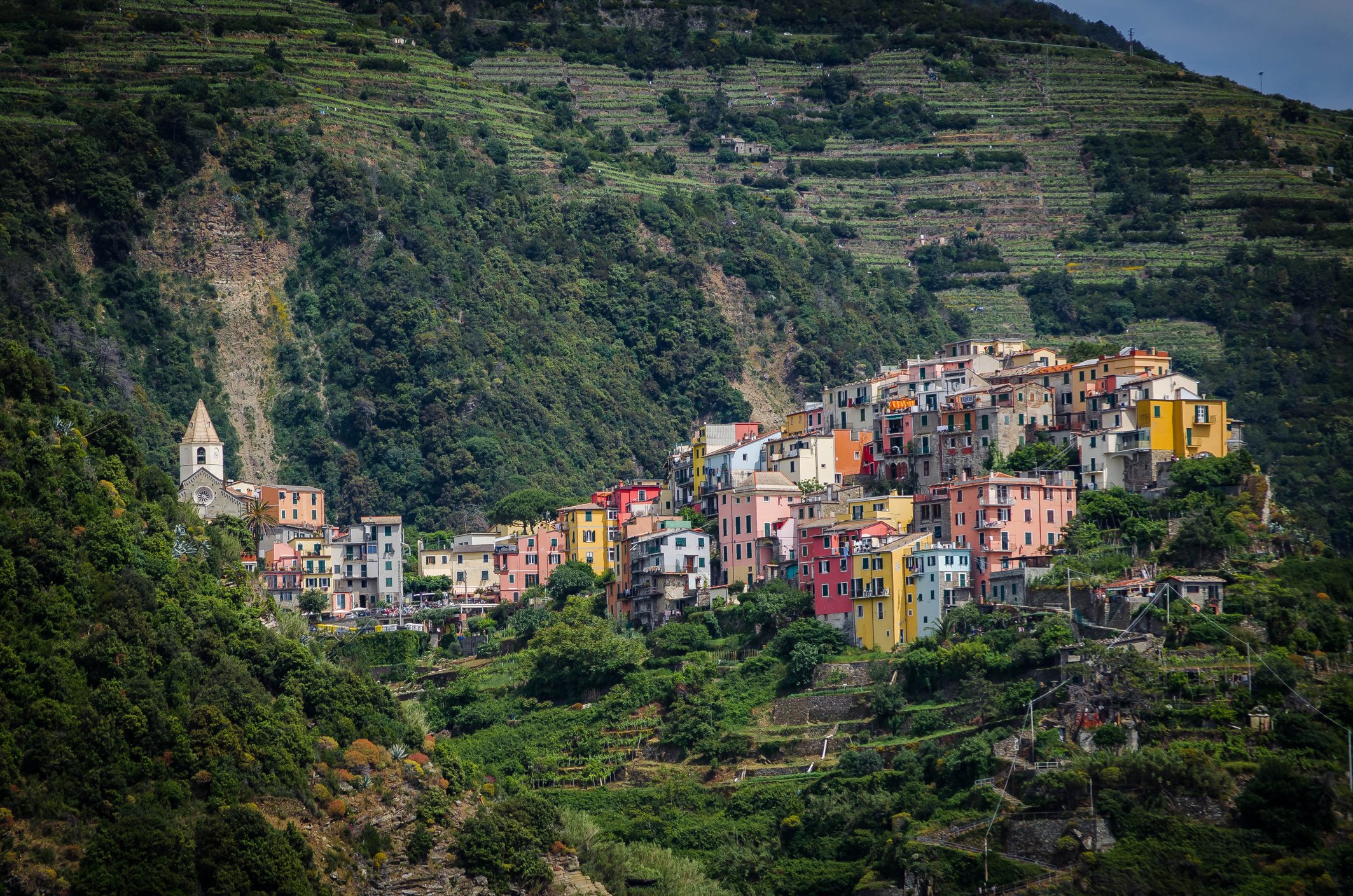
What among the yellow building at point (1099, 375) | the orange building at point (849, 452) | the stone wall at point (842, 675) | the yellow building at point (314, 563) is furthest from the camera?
the yellow building at point (314, 563)

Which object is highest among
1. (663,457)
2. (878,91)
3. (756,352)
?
(878,91)

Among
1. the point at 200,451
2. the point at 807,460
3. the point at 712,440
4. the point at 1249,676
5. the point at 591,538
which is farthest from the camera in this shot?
the point at 200,451

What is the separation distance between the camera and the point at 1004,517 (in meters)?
79.8

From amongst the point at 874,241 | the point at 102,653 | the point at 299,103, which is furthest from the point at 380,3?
the point at 102,653

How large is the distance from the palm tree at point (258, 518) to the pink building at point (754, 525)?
852 inches

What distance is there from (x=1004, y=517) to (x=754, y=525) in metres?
10.9

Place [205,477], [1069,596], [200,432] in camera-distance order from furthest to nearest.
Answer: [200,432] < [205,477] < [1069,596]

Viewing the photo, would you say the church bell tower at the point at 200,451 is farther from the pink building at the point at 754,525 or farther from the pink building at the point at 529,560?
the pink building at the point at 754,525

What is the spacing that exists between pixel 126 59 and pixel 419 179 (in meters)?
19.0

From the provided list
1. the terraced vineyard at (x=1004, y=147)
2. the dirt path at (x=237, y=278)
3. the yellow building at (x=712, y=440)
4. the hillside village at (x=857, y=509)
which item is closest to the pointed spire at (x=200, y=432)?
the hillside village at (x=857, y=509)

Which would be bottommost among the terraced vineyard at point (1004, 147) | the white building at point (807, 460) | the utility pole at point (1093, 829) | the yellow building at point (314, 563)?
the utility pole at point (1093, 829)

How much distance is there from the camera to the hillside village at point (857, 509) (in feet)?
261

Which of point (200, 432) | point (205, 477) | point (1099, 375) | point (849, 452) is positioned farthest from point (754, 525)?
point (200, 432)

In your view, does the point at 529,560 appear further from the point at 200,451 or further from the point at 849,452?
the point at 200,451
